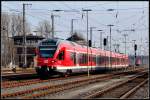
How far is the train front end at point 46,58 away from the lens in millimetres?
38281

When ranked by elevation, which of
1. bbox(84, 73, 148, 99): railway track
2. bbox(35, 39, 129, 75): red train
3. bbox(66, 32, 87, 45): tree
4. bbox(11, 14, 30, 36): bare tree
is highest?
bbox(11, 14, 30, 36): bare tree

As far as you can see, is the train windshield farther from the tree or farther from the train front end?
the tree

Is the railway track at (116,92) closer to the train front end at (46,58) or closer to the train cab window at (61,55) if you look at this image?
the train front end at (46,58)

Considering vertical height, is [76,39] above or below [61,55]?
above

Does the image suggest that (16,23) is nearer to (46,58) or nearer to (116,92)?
(46,58)

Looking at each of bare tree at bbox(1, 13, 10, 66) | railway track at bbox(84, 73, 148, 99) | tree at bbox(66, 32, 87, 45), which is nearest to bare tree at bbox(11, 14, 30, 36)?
bare tree at bbox(1, 13, 10, 66)

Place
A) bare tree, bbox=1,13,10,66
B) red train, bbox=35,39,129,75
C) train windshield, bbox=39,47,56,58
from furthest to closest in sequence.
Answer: bare tree, bbox=1,13,10,66
train windshield, bbox=39,47,56,58
red train, bbox=35,39,129,75

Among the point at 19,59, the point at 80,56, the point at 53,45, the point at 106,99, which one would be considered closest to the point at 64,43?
the point at 53,45

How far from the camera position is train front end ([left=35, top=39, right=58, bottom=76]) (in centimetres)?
3828

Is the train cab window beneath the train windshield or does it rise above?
beneath

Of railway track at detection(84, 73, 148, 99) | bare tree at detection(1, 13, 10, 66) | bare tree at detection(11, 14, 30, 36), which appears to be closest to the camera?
railway track at detection(84, 73, 148, 99)

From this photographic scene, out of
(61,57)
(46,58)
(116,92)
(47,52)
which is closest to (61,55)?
(61,57)

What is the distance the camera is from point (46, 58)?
38.5 m

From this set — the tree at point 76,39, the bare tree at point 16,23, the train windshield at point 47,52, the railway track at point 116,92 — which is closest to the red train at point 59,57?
the train windshield at point 47,52
